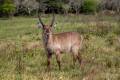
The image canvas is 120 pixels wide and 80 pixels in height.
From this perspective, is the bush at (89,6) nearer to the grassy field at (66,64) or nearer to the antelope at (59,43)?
the grassy field at (66,64)

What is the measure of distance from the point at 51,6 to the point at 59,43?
124 ft

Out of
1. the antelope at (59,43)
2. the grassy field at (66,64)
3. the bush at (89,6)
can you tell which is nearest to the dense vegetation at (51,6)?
the bush at (89,6)

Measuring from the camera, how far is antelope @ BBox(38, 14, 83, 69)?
39.8 feet

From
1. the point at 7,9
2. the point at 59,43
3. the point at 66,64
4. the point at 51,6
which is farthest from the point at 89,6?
the point at 59,43

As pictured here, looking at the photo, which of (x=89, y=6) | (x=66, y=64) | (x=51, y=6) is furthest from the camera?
(x=89, y=6)

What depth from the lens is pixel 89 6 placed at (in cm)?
5416

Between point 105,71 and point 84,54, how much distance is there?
2951mm

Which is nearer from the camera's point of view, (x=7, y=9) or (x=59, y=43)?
(x=59, y=43)

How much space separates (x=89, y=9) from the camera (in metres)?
53.6

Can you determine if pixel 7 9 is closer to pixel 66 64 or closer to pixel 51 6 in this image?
pixel 51 6

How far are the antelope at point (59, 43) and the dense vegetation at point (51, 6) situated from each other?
31687 mm

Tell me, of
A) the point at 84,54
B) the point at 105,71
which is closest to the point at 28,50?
the point at 84,54

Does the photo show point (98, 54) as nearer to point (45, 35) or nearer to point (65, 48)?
point (65, 48)

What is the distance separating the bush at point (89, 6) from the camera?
2093 inches
